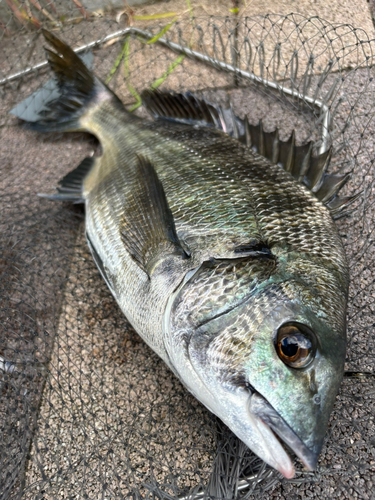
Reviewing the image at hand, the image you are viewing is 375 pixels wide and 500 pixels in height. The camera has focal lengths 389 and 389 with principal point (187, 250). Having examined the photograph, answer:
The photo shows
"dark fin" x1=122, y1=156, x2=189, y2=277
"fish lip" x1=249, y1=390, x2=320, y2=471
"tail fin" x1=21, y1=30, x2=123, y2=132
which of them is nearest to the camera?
"fish lip" x1=249, y1=390, x2=320, y2=471

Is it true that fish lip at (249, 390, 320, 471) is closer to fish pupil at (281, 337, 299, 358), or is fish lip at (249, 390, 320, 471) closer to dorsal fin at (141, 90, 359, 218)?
fish pupil at (281, 337, 299, 358)

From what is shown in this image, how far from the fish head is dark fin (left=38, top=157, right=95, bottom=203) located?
1193mm

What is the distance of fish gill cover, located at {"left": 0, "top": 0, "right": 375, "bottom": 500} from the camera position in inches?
57.8

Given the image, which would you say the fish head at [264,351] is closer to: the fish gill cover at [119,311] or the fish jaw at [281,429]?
the fish jaw at [281,429]

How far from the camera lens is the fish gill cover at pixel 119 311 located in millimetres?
1468

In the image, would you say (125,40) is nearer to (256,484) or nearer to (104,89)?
(104,89)

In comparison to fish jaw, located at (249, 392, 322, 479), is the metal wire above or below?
above

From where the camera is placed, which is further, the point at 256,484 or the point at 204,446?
the point at 204,446

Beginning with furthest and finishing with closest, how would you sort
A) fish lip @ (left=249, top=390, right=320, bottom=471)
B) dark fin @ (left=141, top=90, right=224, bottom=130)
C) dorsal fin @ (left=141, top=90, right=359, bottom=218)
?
dark fin @ (left=141, top=90, right=224, bottom=130), dorsal fin @ (left=141, top=90, right=359, bottom=218), fish lip @ (left=249, top=390, right=320, bottom=471)

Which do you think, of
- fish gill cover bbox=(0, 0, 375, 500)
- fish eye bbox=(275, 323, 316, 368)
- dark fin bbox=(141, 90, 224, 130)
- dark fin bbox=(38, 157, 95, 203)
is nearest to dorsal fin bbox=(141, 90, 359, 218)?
dark fin bbox=(141, 90, 224, 130)

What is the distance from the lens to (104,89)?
2.50 metres

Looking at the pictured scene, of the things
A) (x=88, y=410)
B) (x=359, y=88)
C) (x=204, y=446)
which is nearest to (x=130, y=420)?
(x=88, y=410)

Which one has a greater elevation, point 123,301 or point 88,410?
point 123,301

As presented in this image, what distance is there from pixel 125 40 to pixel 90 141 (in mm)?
938
